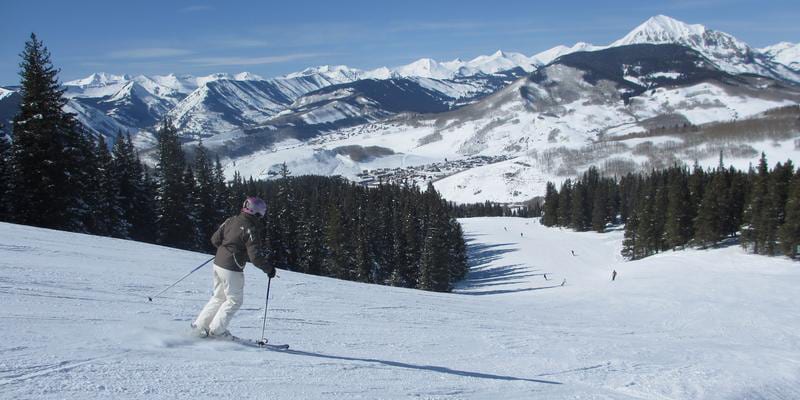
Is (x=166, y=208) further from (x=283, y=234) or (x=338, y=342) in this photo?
(x=338, y=342)

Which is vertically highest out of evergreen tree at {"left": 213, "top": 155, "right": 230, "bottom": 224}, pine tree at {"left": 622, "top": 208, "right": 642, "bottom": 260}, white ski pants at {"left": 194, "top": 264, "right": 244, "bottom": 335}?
evergreen tree at {"left": 213, "top": 155, "right": 230, "bottom": 224}

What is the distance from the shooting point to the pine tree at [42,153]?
25.6 meters

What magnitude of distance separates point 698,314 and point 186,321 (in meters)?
18.4

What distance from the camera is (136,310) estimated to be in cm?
884

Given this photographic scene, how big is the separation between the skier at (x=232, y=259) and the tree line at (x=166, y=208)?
11.5 meters

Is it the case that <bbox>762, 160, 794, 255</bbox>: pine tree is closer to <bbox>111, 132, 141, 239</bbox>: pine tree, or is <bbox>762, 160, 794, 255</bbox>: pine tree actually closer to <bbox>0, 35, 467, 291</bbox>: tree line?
<bbox>0, 35, 467, 291</bbox>: tree line

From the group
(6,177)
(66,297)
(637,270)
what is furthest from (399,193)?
(66,297)

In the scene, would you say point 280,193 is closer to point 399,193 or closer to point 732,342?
point 399,193

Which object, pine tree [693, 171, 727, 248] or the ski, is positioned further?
pine tree [693, 171, 727, 248]

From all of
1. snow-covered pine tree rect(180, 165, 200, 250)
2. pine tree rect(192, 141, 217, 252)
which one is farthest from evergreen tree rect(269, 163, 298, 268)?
snow-covered pine tree rect(180, 165, 200, 250)

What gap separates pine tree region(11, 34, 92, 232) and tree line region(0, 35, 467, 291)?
Result: 5cm

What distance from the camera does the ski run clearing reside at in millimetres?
5875

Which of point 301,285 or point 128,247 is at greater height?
point 128,247

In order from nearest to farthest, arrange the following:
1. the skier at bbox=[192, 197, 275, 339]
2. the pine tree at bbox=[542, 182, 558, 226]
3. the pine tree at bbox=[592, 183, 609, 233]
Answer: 1. the skier at bbox=[192, 197, 275, 339]
2. the pine tree at bbox=[592, 183, 609, 233]
3. the pine tree at bbox=[542, 182, 558, 226]
